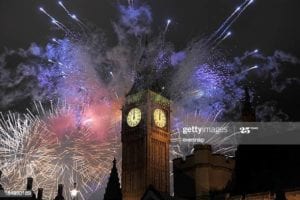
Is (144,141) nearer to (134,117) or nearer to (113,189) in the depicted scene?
(134,117)

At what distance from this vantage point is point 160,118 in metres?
87.7

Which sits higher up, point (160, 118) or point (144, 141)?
point (160, 118)

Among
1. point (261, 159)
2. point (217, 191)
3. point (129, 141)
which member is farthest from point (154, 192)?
point (129, 141)

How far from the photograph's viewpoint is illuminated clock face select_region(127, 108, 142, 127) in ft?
286

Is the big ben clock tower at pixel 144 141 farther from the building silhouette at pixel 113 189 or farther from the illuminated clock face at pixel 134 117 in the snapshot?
the building silhouette at pixel 113 189

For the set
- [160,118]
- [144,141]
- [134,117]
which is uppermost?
[134,117]

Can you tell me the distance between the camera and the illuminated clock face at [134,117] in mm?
87062

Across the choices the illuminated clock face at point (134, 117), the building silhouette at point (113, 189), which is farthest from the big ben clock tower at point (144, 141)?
the building silhouette at point (113, 189)

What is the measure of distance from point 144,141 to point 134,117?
470 centimetres

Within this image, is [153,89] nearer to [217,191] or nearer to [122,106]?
Result: [122,106]

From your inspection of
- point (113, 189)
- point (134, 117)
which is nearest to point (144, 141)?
point (134, 117)

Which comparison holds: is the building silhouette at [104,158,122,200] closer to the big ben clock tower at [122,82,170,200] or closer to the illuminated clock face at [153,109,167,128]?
the big ben clock tower at [122,82,170,200]

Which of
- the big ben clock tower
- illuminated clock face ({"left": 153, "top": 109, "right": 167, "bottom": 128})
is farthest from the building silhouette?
illuminated clock face ({"left": 153, "top": 109, "right": 167, "bottom": 128})

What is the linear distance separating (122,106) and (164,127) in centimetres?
792
